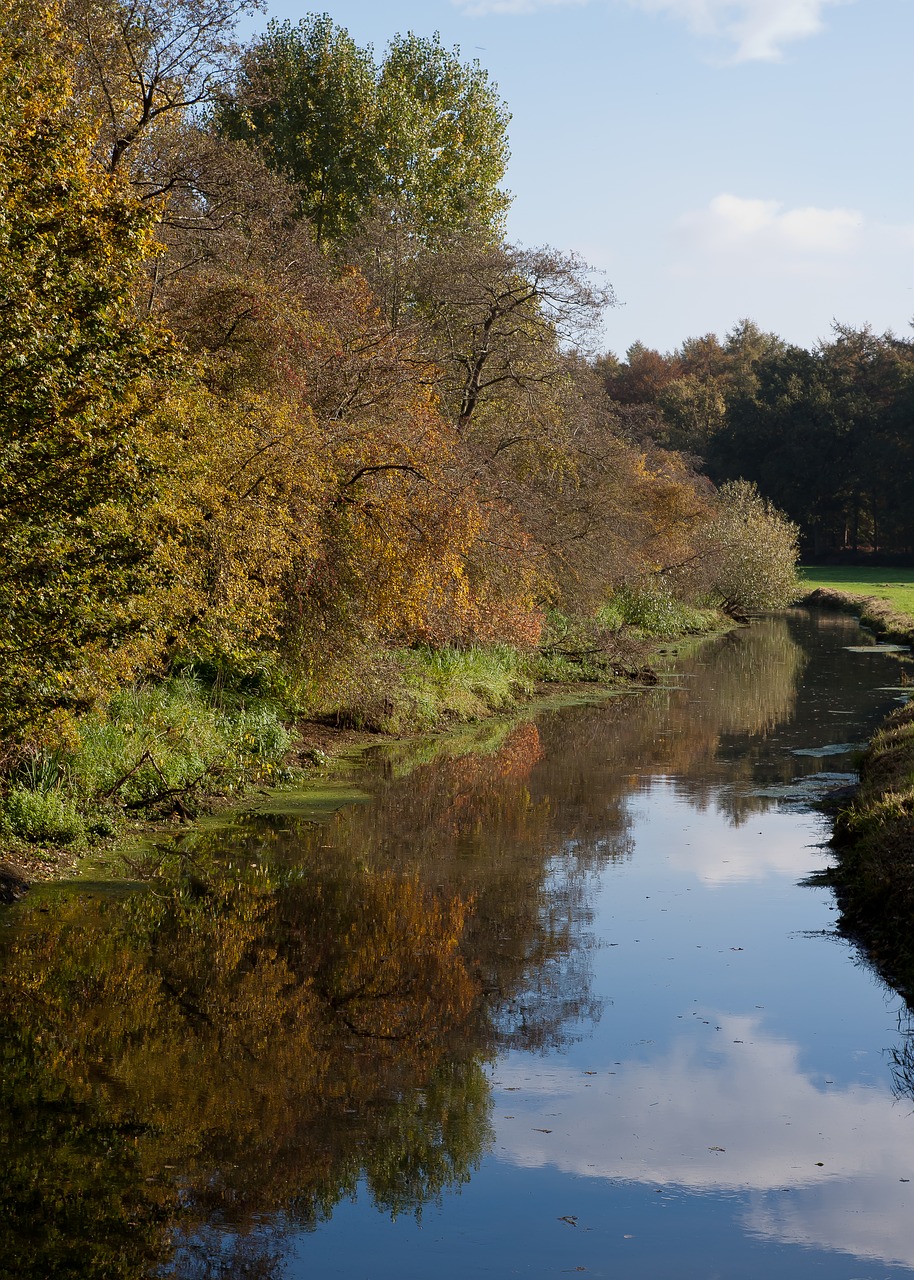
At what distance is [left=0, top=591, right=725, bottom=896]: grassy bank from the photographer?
13250 millimetres

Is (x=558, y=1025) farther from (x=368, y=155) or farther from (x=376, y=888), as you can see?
(x=368, y=155)

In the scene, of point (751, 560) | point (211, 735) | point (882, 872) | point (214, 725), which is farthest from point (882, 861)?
point (751, 560)

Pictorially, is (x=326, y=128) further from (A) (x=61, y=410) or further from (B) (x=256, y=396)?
(A) (x=61, y=410)

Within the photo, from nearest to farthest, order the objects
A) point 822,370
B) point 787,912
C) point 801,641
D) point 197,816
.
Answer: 1. point 787,912
2. point 197,816
3. point 801,641
4. point 822,370

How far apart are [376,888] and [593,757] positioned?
9.22m

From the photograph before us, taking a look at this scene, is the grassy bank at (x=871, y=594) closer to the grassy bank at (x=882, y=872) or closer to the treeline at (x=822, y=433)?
the treeline at (x=822, y=433)

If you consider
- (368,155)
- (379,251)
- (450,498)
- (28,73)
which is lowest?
(450,498)

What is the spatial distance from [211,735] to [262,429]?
13.6 ft

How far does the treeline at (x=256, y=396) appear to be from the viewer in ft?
35.0

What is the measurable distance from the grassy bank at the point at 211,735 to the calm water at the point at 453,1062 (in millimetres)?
1030

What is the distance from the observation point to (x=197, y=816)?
50.7ft

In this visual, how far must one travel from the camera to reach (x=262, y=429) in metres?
17.0

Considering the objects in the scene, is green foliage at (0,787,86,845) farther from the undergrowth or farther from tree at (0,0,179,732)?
tree at (0,0,179,732)

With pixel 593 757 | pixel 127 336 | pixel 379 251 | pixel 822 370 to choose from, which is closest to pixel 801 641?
pixel 379 251
